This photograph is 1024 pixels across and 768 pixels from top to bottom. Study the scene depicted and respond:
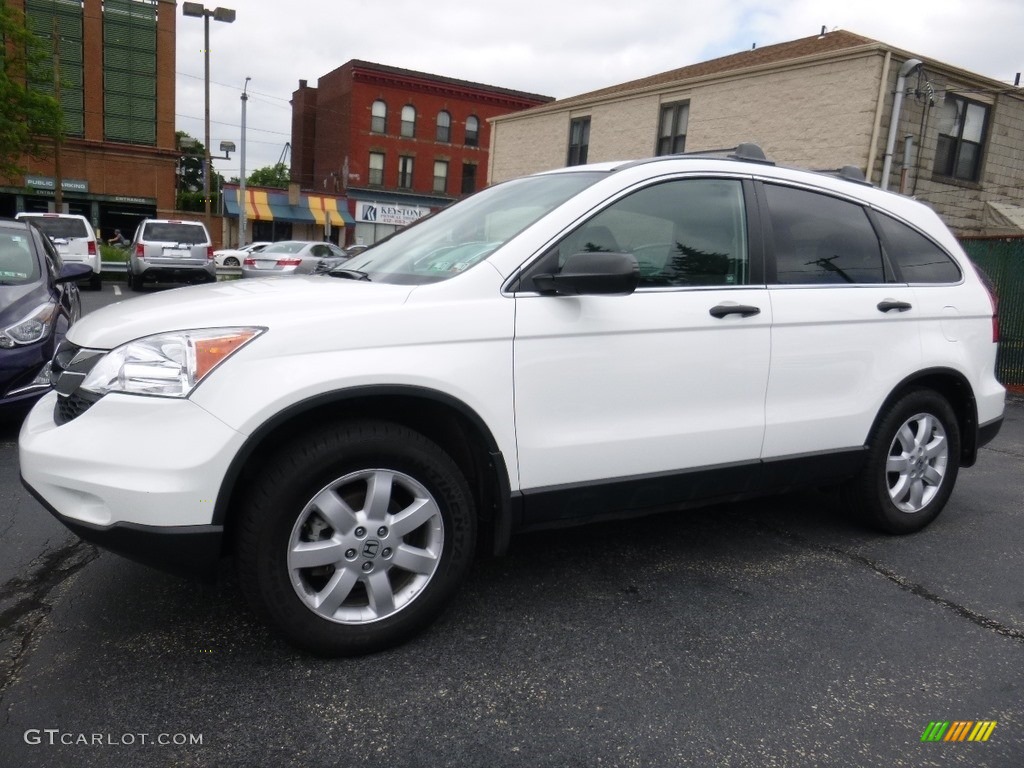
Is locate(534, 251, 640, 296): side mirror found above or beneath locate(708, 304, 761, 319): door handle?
→ above

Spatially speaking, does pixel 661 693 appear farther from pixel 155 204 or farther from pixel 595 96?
pixel 155 204

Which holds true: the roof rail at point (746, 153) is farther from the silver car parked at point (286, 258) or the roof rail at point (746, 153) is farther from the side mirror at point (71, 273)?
the silver car parked at point (286, 258)

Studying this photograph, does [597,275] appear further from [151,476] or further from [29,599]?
[29,599]

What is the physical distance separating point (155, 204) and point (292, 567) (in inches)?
1656

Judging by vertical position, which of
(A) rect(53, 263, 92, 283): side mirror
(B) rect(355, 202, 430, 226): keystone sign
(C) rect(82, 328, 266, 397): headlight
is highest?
(B) rect(355, 202, 430, 226): keystone sign

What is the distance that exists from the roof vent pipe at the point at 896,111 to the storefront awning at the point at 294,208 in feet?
108

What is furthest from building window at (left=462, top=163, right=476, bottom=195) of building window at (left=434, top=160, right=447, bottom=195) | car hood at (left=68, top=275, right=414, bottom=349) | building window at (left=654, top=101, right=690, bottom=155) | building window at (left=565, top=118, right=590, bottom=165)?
car hood at (left=68, top=275, right=414, bottom=349)

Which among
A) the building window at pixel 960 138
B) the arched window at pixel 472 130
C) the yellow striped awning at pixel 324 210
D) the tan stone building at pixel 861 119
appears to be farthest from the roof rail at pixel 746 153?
the arched window at pixel 472 130

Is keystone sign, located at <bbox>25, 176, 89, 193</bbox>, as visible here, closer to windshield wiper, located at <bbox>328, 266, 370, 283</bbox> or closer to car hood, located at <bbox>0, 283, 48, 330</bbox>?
car hood, located at <bbox>0, 283, 48, 330</bbox>

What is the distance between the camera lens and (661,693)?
8.31 ft

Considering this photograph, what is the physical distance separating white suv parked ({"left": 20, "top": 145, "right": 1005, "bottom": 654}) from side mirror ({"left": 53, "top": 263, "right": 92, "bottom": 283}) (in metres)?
3.70

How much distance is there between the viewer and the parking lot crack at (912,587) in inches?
122

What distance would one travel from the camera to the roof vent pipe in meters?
15.3

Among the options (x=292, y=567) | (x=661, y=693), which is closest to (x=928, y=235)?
(x=661, y=693)
